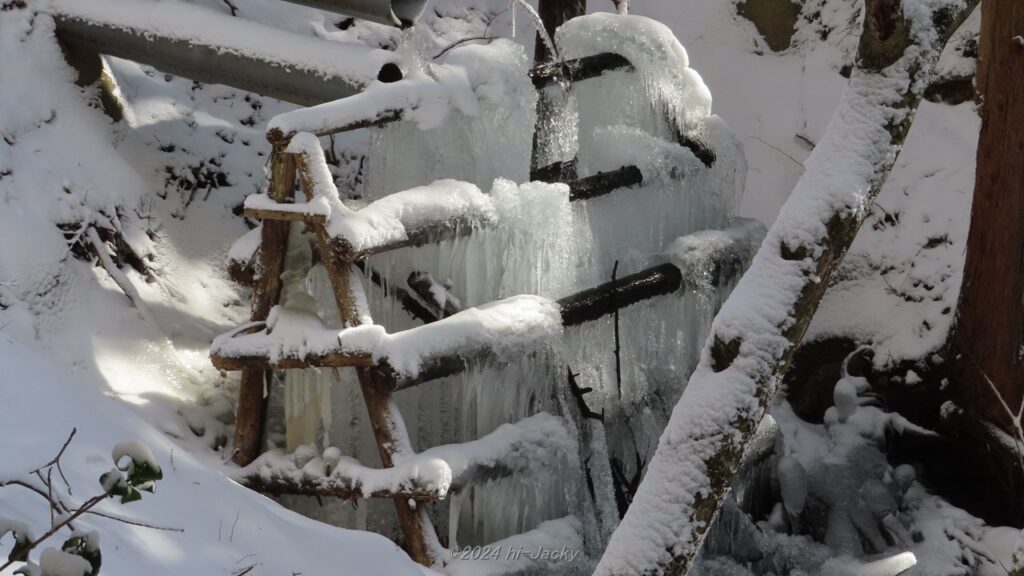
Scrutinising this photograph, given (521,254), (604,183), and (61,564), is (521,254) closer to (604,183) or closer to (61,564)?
(604,183)

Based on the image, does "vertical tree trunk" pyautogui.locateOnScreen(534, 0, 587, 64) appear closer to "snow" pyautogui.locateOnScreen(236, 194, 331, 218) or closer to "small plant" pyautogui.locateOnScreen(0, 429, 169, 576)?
"snow" pyautogui.locateOnScreen(236, 194, 331, 218)

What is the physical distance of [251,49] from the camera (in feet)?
21.3

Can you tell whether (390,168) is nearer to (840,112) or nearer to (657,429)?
(657,429)

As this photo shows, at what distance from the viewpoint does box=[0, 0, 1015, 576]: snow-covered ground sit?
3.31 meters

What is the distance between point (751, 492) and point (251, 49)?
3.84 metres

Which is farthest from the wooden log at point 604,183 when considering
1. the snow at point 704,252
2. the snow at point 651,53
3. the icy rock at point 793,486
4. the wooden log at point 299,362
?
the icy rock at point 793,486

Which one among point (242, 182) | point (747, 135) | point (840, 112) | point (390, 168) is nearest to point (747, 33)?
point (747, 135)

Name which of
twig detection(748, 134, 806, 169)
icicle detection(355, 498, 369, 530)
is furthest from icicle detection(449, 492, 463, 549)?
twig detection(748, 134, 806, 169)

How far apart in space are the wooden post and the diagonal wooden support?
20 cm

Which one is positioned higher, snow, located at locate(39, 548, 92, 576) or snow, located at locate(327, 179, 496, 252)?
snow, located at locate(39, 548, 92, 576)

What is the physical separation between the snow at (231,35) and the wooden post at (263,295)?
39.1 inches

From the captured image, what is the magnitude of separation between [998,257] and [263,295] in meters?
4.20

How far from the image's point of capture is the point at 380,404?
17.0 ft

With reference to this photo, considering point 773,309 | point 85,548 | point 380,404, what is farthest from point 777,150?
point 85,548
